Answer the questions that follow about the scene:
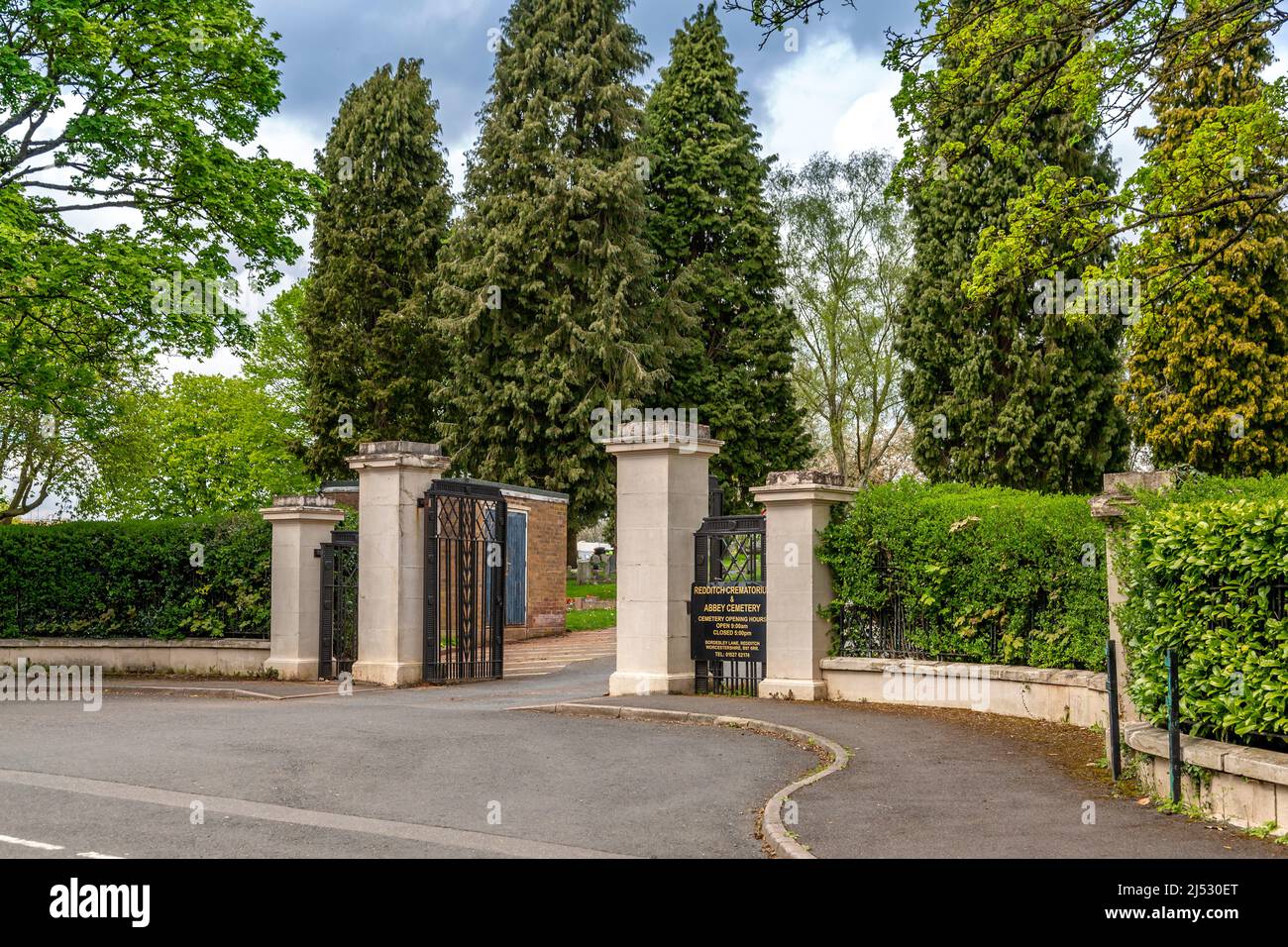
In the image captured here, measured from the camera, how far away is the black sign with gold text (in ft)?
50.5

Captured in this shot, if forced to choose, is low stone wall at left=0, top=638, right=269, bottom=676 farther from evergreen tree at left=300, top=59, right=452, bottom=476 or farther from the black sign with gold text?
evergreen tree at left=300, top=59, right=452, bottom=476

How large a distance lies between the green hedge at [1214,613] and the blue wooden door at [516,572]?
20.3 metres

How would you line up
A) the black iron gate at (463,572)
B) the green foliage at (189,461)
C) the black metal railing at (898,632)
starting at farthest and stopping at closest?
the green foliage at (189,461), the black iron gate at (463,572), the black metal railing at (898,632)

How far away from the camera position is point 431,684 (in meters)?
18.4

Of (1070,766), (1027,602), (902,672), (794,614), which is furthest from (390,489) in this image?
(1070,766)

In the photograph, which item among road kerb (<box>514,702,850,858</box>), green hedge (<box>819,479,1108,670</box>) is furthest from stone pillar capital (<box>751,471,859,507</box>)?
road kerb (<box>514,702,850,858</box>)

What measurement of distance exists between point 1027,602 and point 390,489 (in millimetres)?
9460

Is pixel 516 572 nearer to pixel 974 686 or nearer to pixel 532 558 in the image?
pixel 532 558

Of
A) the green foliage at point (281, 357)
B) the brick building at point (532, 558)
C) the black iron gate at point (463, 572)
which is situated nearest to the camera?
the black iron gate at point (463, 572)

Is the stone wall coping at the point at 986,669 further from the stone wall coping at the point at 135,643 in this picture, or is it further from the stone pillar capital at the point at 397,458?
the stone wall coping at the point at 135,643

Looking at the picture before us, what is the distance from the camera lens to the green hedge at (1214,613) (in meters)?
7.32

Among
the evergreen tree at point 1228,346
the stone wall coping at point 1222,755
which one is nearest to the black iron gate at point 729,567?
the stone wall coping at point 1222,755

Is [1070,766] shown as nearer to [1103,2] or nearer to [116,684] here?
[1103,2]

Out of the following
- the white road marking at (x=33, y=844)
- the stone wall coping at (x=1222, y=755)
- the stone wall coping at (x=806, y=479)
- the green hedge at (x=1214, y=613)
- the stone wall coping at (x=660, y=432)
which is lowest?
the white road marking at (x=33, y=844)
